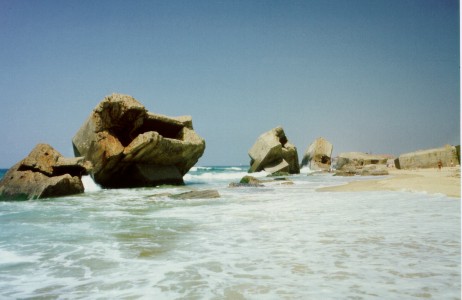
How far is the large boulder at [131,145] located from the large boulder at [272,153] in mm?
11604

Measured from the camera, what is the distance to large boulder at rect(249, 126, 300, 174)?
28.2 meters

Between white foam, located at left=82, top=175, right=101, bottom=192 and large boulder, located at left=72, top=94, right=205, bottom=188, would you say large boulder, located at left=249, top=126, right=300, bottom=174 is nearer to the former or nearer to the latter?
large boulder, located at left=72, top=94, right=205, bottom=188

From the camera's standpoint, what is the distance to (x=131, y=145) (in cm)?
1431

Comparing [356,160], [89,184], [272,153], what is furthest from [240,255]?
[356,160]

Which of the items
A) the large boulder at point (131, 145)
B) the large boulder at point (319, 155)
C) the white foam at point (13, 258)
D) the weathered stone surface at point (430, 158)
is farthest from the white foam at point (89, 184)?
the large boulder at point (319, 155)

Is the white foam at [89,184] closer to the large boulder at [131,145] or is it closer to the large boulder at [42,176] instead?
the large boulder at [131,145]

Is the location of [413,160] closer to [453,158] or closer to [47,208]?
[453,158]

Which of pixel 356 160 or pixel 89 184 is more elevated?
pixel 356 160

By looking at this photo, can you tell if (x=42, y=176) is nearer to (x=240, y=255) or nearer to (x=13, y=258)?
(x=13, y=258)

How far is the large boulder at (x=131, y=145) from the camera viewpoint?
14.3m

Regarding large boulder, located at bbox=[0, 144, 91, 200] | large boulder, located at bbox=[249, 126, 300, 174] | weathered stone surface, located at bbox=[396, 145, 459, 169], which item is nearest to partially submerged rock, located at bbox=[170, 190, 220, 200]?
large boulder, located at bbox=[0, 144, 91, 200]

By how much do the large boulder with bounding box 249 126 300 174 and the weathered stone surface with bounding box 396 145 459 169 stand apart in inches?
334

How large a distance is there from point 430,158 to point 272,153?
1130cm

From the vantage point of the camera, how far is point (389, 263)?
336cm
